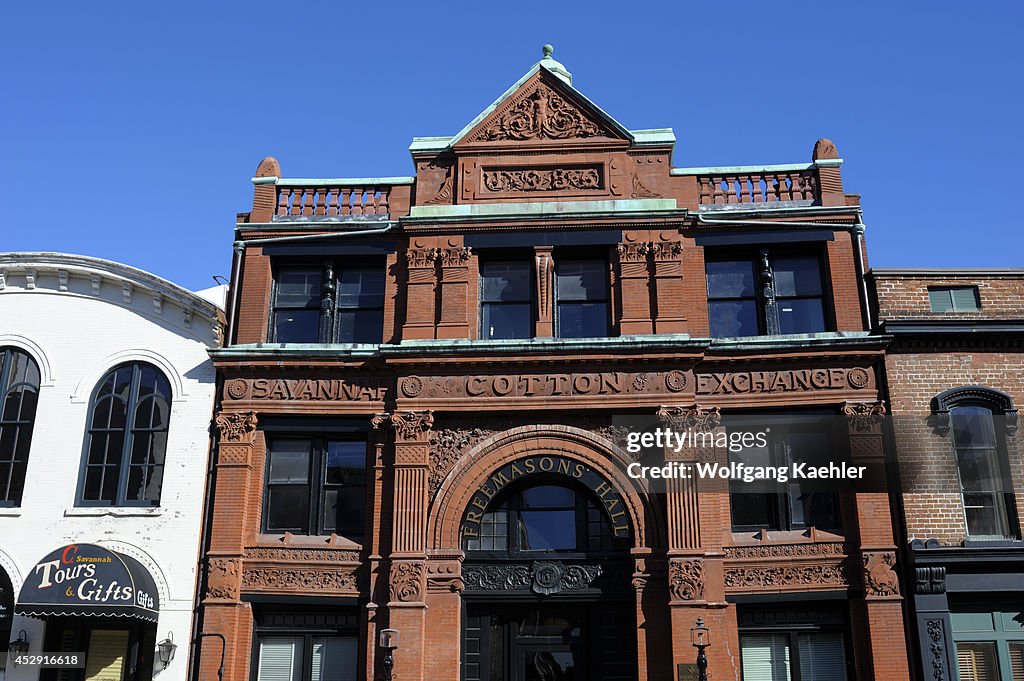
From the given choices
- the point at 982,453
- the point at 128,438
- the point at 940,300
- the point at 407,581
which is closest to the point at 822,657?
the point at 982,453

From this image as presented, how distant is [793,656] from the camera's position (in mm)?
19984

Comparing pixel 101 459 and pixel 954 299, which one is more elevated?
pixel 954 299

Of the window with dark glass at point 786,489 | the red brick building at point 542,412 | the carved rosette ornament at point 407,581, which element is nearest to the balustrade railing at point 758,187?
the red brick building at point 542,412

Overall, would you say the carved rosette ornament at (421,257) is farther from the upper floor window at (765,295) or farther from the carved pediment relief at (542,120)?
the upper floor window at (765,295)

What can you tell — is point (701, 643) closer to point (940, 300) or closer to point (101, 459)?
point (940, 300)

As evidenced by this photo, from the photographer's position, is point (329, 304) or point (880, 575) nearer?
point (880, 575)

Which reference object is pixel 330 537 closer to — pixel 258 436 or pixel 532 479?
pixel 258 436

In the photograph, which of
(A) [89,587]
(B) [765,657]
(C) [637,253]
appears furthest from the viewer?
(C) [637,253]

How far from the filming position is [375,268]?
23359 mm

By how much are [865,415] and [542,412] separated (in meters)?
6.86

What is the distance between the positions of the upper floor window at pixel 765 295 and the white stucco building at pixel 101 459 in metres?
11.6

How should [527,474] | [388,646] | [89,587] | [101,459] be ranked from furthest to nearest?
[101,459]
[527,474]
[89,587]
[388,646]

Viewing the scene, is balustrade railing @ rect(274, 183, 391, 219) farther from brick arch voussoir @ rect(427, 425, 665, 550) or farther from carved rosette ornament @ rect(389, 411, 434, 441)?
brick arch voussoir @ rect(427, 425, 665, 550)

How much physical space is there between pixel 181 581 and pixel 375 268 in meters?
8.20
